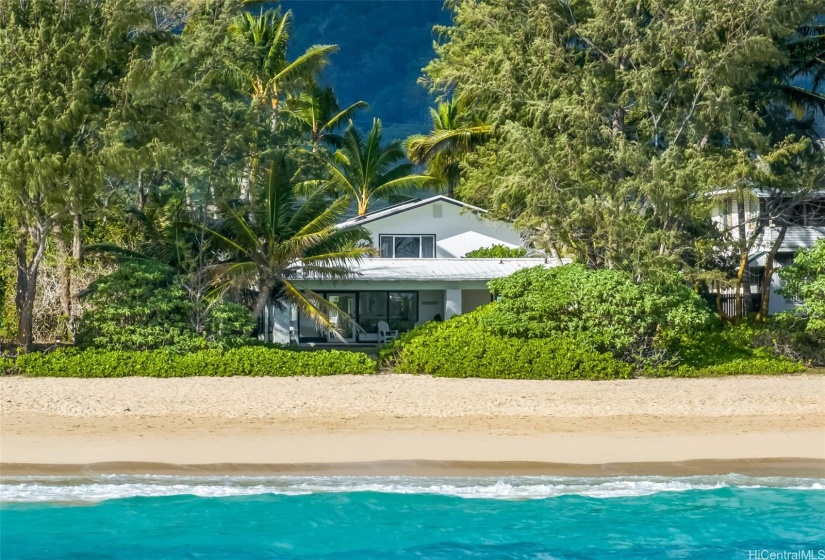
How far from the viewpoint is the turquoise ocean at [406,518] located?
12.1m

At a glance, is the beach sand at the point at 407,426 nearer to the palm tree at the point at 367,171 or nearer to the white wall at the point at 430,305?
the white wall at the point at 430,305

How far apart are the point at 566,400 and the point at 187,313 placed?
9.47m

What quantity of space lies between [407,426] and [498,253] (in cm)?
1678

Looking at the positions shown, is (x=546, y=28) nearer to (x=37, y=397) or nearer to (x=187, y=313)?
(x=187, y=313)

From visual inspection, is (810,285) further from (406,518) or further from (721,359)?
(406,518)

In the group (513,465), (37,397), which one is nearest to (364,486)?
(513,465)

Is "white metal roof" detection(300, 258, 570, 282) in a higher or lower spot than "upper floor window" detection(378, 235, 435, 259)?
lower

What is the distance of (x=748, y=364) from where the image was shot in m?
22.4

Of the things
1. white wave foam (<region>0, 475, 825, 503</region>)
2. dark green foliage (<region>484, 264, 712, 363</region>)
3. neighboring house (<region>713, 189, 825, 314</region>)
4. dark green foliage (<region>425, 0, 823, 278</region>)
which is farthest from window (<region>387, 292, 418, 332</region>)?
white wave foam (<region>0, 475, 825, 503</region>)

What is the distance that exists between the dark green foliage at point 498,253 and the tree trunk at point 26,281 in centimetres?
1446

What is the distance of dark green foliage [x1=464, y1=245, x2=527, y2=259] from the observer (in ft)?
104

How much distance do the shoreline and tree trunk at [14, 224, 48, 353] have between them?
30.1ft

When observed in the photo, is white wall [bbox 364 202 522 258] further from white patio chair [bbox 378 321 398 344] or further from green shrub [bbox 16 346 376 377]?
green shrub [bbox 16 346 376 377]

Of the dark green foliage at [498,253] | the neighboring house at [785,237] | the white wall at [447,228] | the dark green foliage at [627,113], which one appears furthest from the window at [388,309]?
the neighboring house at [785,237]
